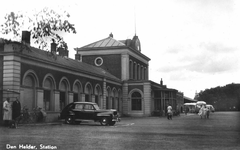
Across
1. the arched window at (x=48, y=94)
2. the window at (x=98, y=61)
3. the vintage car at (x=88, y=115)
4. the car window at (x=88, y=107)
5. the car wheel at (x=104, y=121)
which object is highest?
the window at (x=98, y=61)

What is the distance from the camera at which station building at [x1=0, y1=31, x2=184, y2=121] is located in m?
22.5

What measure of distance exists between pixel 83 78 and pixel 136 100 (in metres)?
13.1

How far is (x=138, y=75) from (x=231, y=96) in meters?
48.7

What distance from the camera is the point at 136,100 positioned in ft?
147

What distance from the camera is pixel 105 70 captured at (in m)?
46.9

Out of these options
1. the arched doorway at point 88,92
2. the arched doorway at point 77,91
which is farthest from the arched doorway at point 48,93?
the arched doorway at point 88,92

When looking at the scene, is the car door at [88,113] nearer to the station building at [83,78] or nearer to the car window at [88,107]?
the car window at [88,107]

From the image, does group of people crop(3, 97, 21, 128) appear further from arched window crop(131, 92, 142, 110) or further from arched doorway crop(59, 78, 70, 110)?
arched window crop(131, 92, 142, 110)

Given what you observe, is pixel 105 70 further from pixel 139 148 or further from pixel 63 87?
pixel 139 148

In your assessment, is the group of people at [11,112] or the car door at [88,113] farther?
the car door at [88,113]

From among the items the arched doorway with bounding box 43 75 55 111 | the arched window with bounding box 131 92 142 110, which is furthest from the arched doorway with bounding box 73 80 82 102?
the arched window with bounding box 131 92 142 110

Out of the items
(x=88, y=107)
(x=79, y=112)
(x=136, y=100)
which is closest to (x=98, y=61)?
(x=136, y=100)

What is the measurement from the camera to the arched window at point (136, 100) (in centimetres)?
4469

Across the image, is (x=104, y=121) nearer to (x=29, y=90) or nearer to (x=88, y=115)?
(x=88, y=115)
